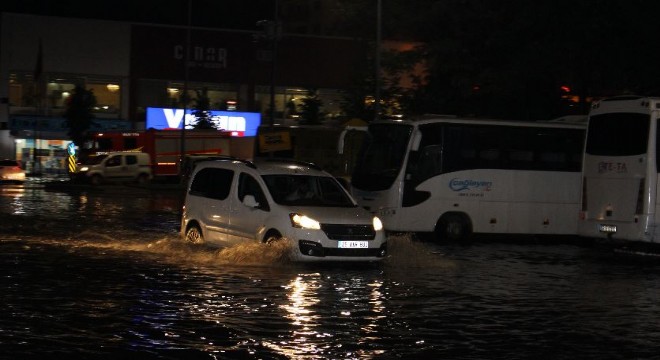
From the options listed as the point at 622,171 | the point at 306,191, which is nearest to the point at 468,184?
the point at 622,171

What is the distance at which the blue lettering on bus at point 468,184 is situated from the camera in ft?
79.7

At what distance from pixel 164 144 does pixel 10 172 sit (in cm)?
1007

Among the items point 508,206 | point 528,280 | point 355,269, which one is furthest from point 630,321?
point 508,206

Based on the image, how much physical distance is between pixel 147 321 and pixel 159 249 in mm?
8176

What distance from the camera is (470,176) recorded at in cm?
2452

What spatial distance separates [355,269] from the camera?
1725cm

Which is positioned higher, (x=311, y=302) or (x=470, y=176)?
(x=470, y=176)

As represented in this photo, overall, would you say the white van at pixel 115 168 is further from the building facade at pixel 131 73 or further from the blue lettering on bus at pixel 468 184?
the blue lettering on bus at pixel 468 184

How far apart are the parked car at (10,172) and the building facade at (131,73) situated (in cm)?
1152

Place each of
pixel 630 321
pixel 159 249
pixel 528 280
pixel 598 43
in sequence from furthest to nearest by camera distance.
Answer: pixel 598 43, pixel 159 249, pixel 528 280, pixel 630 321

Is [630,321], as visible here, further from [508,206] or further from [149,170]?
[149,170]

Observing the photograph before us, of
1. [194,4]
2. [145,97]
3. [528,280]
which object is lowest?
[528,280]

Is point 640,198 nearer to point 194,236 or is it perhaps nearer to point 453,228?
point 453,228

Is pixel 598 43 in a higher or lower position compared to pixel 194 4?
lower
